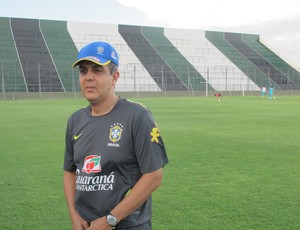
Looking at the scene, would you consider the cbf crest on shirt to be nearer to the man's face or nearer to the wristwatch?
the man's face

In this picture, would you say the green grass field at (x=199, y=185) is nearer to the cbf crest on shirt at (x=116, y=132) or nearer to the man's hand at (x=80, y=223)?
the man's hand at (x=80, y=223)

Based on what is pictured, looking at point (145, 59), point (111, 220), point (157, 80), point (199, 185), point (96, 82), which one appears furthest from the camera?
point (145, 59)

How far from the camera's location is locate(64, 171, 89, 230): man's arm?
2535 mm

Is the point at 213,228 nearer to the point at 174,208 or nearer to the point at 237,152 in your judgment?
the point at 174,208

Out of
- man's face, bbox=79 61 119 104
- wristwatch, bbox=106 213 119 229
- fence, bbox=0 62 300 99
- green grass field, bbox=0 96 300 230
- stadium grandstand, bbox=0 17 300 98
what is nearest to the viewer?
wristwatch, bbox=106 213 119 229

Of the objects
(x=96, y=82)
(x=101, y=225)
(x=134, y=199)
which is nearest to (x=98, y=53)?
(x=96, y=82)

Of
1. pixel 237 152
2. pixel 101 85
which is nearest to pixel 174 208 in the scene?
pixel 101 85

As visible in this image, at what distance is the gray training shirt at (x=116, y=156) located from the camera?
2.41 meters

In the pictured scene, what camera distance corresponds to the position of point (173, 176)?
666 cm

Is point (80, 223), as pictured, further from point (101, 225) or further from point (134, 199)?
point (134, 199)

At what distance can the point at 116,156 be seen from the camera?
7.97 feet

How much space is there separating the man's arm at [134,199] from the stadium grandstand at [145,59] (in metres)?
44.1

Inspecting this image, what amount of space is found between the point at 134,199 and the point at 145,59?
54119 millimetres

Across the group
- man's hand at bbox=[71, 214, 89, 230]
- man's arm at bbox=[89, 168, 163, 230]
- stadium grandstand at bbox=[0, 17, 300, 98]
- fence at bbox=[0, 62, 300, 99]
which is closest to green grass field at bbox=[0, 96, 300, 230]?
man's hand at bbox=[71, 214, 89, 230]
